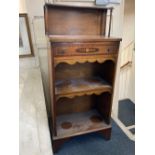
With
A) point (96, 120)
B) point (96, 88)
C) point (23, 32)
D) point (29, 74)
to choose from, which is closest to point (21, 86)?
point (29, 74)

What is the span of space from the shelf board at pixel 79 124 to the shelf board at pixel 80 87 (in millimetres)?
391

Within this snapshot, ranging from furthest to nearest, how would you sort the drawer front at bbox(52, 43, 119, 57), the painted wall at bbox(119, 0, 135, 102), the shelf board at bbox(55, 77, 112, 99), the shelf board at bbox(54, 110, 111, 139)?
the painted wall at bbox(119, 0, 135, 102), the shelf board at bbox(54, 110, 111, 139), the shelf board at bbox(55, 77, 112, 99), the drawer front at bbox(52, 43, 119, 57)

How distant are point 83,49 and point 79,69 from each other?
42 centimetres

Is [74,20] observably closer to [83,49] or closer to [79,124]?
[83,49]

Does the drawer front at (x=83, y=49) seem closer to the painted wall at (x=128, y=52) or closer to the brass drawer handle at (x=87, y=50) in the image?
the brass drawer handle at (x=87, y=50)

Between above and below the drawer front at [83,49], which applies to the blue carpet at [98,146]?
below

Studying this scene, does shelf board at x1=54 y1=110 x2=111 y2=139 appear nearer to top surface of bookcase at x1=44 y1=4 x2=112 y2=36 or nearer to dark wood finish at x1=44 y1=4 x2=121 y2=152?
dark wood finish at x1=44 y1=4 x2=121 y2=152

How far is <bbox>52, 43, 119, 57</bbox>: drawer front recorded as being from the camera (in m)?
1.16

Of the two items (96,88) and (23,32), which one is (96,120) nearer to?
(96,88)

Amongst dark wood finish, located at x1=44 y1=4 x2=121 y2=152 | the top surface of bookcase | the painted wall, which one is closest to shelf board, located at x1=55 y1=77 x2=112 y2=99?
dark wood finish, located at x1=44 y1=4 x2=121 y2=152

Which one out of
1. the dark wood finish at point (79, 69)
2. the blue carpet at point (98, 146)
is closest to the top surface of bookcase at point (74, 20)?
the dark wood finish at point (79, 69)

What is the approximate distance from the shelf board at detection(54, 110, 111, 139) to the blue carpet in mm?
188

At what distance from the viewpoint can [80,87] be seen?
4.61ft

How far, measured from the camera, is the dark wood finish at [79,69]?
122 cm
